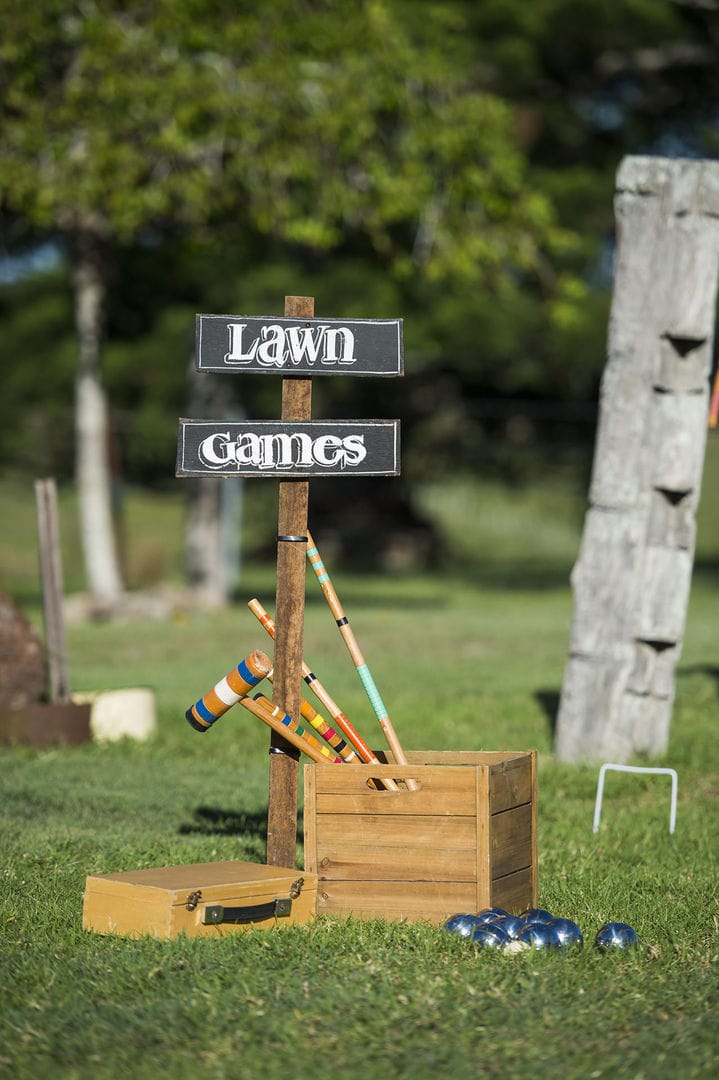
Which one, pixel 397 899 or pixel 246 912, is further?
pixel 397 899

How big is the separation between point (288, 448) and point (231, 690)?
2.87ft

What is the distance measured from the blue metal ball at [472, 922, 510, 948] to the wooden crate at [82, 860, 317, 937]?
2.07 ft

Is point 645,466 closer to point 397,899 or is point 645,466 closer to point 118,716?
point 118,716

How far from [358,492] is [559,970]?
20.7 metres

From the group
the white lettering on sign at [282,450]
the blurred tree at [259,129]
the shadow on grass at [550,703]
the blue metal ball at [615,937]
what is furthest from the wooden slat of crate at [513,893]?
the blurred tree at [259,129]

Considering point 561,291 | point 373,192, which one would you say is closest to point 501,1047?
point 373,192

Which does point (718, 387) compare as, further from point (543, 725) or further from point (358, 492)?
point (358, 492)

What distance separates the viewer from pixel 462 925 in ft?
15.7

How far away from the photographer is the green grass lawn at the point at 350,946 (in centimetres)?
380

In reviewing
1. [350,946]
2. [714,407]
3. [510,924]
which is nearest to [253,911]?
[350,946]

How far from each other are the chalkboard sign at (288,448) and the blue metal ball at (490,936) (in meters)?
1.61

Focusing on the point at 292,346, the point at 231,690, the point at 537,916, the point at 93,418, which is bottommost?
the point at 537,916

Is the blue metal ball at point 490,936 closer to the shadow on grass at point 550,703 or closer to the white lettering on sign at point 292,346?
the white lettering on sign at point 292,346

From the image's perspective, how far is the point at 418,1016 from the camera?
158 inches
